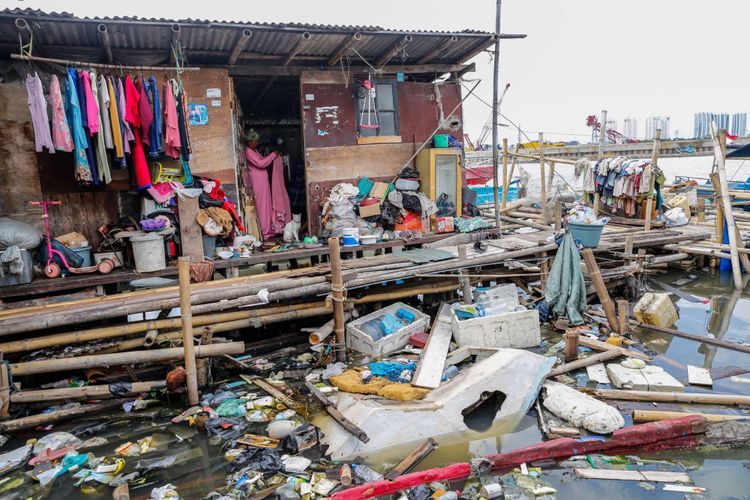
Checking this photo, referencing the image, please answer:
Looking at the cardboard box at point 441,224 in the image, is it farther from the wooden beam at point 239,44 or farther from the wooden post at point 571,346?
the wooden beam at point 239,44

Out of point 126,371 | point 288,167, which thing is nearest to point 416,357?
point 126,371

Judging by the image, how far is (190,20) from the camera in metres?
8.03

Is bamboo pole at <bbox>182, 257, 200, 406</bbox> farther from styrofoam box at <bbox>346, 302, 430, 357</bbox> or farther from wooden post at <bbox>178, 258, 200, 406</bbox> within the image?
styrofoam box at <bbox>346, 302, 430, 357</bbox>

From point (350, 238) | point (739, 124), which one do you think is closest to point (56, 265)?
point (350, 238)

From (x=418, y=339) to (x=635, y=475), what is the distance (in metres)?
3.69

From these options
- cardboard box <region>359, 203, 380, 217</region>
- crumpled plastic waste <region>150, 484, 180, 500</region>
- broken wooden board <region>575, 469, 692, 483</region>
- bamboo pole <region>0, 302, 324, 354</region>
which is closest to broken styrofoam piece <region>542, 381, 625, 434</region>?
broken wooden board <region>575, 469, 692, 483</region>

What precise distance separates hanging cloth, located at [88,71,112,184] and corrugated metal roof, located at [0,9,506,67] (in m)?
0.86

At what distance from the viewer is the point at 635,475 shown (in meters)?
5.05

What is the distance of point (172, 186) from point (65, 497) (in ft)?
19.1

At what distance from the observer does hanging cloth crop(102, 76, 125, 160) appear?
8.21 meters

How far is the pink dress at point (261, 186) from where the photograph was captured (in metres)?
11.6

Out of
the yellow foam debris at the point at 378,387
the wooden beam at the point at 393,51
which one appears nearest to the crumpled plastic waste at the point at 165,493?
the yellow foam debris at the point at 378,387

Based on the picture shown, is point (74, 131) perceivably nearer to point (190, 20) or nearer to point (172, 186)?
point (172, 186)

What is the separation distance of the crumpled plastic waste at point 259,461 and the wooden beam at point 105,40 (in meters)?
6.73
